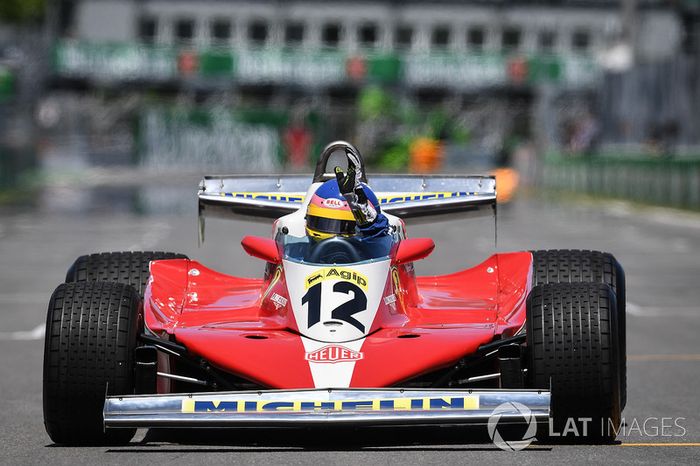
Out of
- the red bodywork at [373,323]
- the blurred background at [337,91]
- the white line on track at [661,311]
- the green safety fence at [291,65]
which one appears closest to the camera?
the red bodywork at [373,323]

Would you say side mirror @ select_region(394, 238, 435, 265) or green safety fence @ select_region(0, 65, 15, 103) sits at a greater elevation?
side mirror @ select_region(394, 238, 435, 265)

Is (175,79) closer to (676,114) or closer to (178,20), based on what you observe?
(178,20)

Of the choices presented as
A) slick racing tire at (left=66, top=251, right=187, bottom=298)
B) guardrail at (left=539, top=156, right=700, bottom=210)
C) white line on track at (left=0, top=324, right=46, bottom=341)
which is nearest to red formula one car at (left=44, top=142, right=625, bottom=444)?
slick racing tire at (left=66, top=251, right=187, bottom=298)

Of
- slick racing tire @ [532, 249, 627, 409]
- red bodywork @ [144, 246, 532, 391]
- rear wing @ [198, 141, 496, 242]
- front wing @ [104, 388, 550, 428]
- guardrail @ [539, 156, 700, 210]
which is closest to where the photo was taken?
front wing @ [104, 388, 550, 428]

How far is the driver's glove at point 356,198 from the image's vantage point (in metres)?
9.28

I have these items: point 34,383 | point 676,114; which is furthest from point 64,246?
point 676,114

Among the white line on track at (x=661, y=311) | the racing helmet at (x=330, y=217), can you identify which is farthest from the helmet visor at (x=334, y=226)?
the white line on track at (x=661, y=311)

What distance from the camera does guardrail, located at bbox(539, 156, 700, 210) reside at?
36.9 meters

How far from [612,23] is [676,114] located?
42.8 meters

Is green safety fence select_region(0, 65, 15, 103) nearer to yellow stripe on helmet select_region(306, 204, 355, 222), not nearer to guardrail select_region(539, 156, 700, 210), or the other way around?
guardrail select_region(539, 156, 700, 210)

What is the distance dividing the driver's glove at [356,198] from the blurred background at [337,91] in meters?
31.6

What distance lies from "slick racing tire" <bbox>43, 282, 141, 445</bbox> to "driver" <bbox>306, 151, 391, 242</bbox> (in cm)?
132

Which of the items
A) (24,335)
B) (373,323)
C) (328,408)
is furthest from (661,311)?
(328,408)

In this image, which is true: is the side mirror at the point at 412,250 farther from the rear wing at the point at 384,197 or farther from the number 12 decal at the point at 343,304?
the rear wing at the point at 384,197
